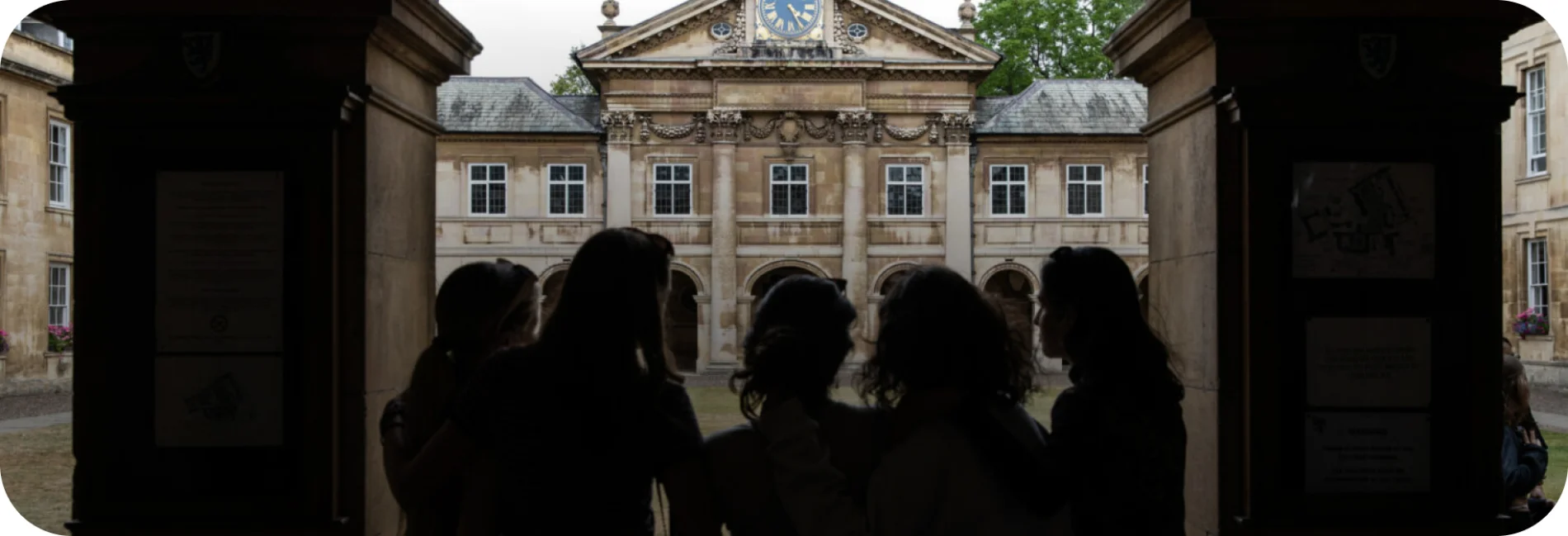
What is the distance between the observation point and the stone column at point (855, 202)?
100 feet

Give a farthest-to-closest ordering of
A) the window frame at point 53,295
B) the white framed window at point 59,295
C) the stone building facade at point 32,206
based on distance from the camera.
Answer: the white framed window at point 59,295
the window frame at point 53,295
the stone building facade at point 32,206

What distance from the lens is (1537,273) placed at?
2372cm

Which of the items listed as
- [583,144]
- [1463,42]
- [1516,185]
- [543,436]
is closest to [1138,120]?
[1516,185]

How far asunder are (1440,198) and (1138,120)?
90.2ft

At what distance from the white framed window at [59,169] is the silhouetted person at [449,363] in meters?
24.9

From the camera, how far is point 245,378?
12.3ft

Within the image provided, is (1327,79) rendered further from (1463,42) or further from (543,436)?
(543,436)

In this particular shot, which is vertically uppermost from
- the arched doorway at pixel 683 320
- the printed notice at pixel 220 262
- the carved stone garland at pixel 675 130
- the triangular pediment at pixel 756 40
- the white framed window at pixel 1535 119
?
the triangular pediment at pixel 756 40

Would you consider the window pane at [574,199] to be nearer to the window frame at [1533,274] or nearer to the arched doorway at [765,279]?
the arched doorway at [765,279]

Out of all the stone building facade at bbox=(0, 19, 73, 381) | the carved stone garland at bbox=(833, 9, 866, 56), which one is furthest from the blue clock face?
the stone building facade at bbox=(0, 19, 73, 381)

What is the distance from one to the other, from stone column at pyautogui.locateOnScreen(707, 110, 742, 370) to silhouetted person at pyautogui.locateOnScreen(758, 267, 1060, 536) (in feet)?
91.5

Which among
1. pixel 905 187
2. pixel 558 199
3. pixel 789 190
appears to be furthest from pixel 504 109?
pixel 905 187

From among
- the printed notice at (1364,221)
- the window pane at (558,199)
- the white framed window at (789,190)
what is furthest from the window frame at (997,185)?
the printed notice at (1364,221)

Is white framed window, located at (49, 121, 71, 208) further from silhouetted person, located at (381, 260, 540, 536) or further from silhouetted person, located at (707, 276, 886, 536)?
silhouetted person, located at (707, 276, 886, 536)
